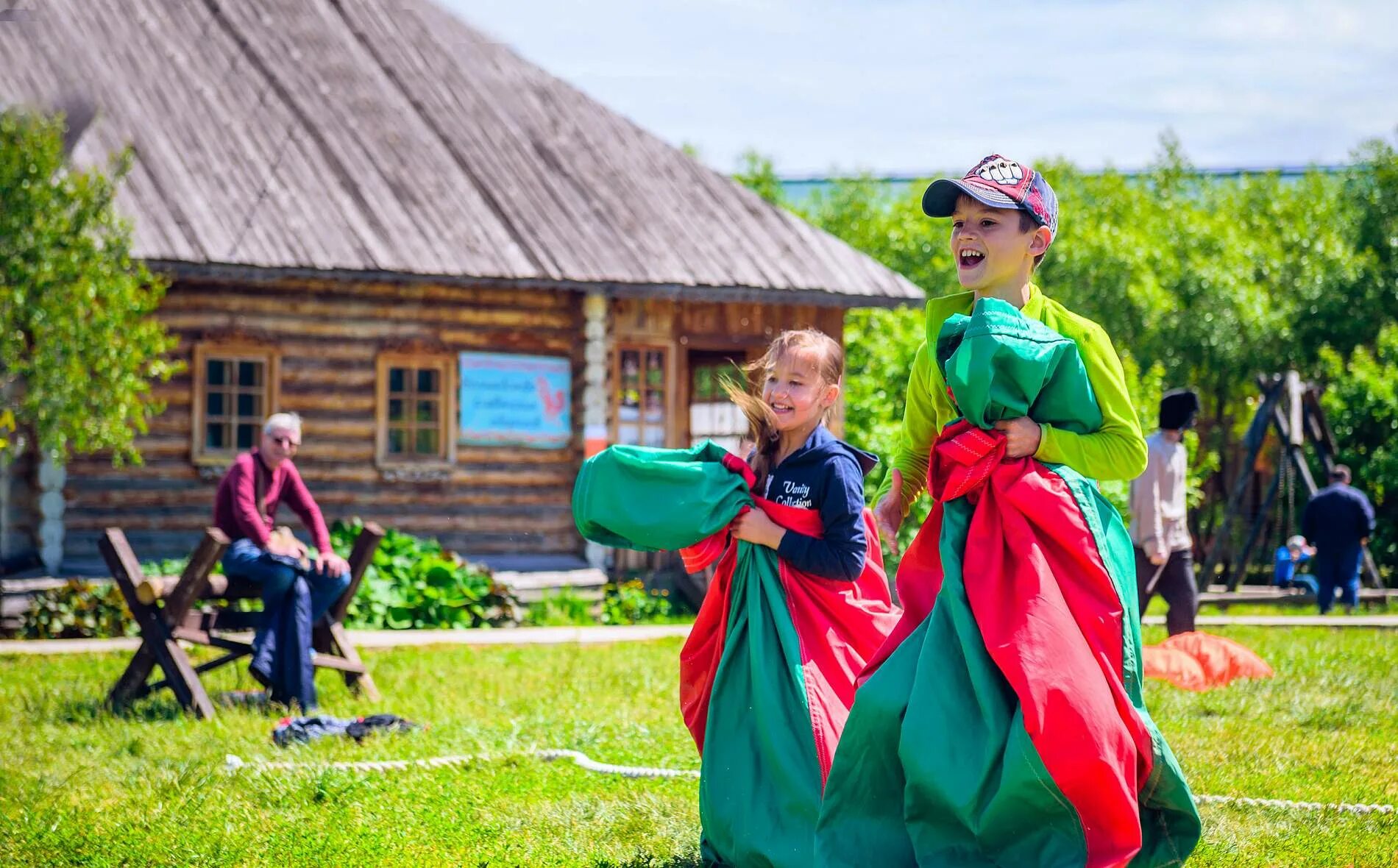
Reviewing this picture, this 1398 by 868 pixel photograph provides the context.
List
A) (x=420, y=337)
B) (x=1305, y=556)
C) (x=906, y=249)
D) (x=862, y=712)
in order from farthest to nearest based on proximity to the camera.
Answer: (x=906, y=249) → (x=1305, y=556) → (x=420, y=337) → (x=862, y=712)

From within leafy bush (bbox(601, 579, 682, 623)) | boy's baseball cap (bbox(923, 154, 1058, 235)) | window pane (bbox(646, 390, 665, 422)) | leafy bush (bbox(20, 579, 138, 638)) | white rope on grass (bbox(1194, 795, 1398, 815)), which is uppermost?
boy's baseball cap (bbox(923, 154, 1058, 235))

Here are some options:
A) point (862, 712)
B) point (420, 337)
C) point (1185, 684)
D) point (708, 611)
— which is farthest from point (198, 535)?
point (862, 712)

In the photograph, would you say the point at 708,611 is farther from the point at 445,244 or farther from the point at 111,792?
the point at 445,244

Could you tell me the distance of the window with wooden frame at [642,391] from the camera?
14656mm

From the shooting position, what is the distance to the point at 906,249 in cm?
3152

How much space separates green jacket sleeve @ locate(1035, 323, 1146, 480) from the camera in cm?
360

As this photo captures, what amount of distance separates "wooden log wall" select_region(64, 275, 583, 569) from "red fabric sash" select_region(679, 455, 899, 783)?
29.8 feet

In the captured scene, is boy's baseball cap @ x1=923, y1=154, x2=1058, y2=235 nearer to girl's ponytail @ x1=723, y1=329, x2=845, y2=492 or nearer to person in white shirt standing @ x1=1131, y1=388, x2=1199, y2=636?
girl's ponytail @ x1=723, y1=329, x2=845, y2=492

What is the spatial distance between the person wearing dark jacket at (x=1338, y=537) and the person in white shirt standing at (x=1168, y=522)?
5.90m

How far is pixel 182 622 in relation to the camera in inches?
300

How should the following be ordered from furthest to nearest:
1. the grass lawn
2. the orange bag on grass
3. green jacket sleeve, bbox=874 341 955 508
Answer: the orange bag on grass → the grass lawn → green jacket sleeve, bbox=874 341 955 508

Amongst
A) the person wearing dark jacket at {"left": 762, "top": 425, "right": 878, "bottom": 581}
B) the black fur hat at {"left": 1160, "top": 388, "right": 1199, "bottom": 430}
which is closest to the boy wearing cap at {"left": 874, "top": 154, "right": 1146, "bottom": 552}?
the person wearing dark jacket at {"left": 762, "top": 425, "right": 878, "bottom": 581}

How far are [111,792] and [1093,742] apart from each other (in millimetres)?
3967

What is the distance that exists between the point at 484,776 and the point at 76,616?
6435 millimetres
